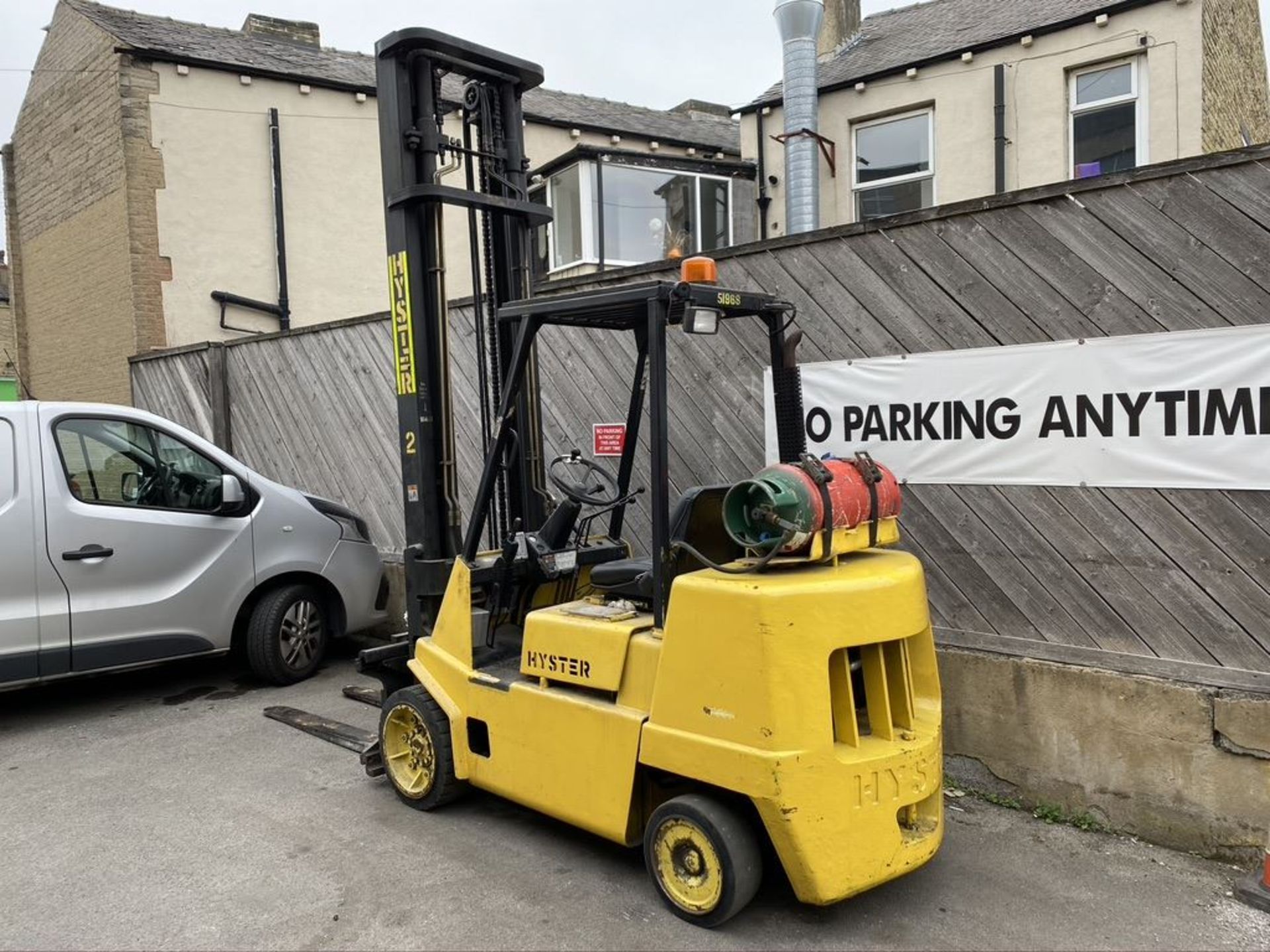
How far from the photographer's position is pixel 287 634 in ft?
21.9

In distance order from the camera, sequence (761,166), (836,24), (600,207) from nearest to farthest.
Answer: (761,166) → (600,207) → (836,24)

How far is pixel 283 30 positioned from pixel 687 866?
15.8 m

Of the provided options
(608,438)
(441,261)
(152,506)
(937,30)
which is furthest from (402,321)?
(937,30)

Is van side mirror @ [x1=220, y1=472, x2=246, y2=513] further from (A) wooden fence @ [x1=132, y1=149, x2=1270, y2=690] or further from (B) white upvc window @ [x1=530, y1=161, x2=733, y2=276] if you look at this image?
(B) white upvc window @ [x1=530, y1=161, x2=733, y2=276]

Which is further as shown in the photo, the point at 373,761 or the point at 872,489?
the point at 373,761

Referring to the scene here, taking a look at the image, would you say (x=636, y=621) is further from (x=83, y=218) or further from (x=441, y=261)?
(x=83, y=218)

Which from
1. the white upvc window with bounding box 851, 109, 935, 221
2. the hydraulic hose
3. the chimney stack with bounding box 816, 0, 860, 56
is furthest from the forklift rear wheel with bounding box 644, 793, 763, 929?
the chimney stack with bounding box 816, 0, 860, 56

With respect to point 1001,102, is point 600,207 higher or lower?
lower

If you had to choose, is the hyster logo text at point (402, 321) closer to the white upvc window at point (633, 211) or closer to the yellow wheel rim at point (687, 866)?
the yellow wheel rim at point (687, 866)

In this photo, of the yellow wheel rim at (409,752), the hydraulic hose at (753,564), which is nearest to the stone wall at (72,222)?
the yellow wheel rim at (409,752)

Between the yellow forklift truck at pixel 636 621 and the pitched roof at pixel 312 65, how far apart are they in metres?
9.58

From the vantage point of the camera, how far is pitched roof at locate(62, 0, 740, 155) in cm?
1262

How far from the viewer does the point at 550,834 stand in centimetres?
419

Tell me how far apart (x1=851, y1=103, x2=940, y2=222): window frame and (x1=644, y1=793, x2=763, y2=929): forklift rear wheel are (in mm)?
10947
